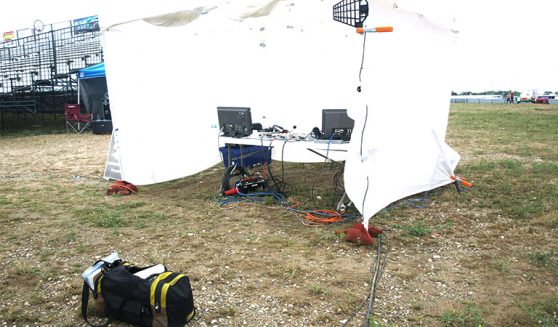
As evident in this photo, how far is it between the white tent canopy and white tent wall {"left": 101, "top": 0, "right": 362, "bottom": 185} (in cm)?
1

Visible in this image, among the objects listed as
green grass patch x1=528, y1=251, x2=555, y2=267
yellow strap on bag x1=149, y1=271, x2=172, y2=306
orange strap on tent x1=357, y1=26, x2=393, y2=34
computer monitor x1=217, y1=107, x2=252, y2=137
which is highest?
orange strap on tent x1=357, y1=26, x2=393, y2=34

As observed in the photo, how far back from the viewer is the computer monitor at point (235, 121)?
17.6ft

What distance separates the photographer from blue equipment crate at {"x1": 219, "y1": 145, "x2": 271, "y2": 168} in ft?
19.8

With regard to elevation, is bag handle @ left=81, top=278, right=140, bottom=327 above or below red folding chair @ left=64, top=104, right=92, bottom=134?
below

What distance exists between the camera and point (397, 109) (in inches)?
157

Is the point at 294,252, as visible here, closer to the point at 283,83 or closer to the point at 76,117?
the point at 283,83

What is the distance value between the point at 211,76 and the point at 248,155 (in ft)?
4.48

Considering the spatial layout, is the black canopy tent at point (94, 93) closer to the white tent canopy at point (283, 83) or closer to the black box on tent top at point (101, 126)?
the black box on tent top at point (101, 126)

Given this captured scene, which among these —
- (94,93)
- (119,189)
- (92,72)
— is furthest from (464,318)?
(94,93)

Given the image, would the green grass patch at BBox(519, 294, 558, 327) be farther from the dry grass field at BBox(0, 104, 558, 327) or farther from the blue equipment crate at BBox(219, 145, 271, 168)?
the blue equipment crate at BBox(219, 145, 271, 168)

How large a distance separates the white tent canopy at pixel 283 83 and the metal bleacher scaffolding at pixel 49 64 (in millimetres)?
9946

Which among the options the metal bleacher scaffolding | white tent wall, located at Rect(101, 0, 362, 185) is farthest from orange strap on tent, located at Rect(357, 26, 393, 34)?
the metal bleacher scaffolding

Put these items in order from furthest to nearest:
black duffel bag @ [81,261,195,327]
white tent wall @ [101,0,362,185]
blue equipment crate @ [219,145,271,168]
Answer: blue equipment crate @ [219,145,271,168] < white tent wall @ [101,0,362,185] < black duffel bag @ [81,261,195,327]

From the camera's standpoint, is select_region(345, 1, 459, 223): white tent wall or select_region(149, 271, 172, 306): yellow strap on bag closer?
select_region(149, 271, 172, 306): yellow strap on bag
